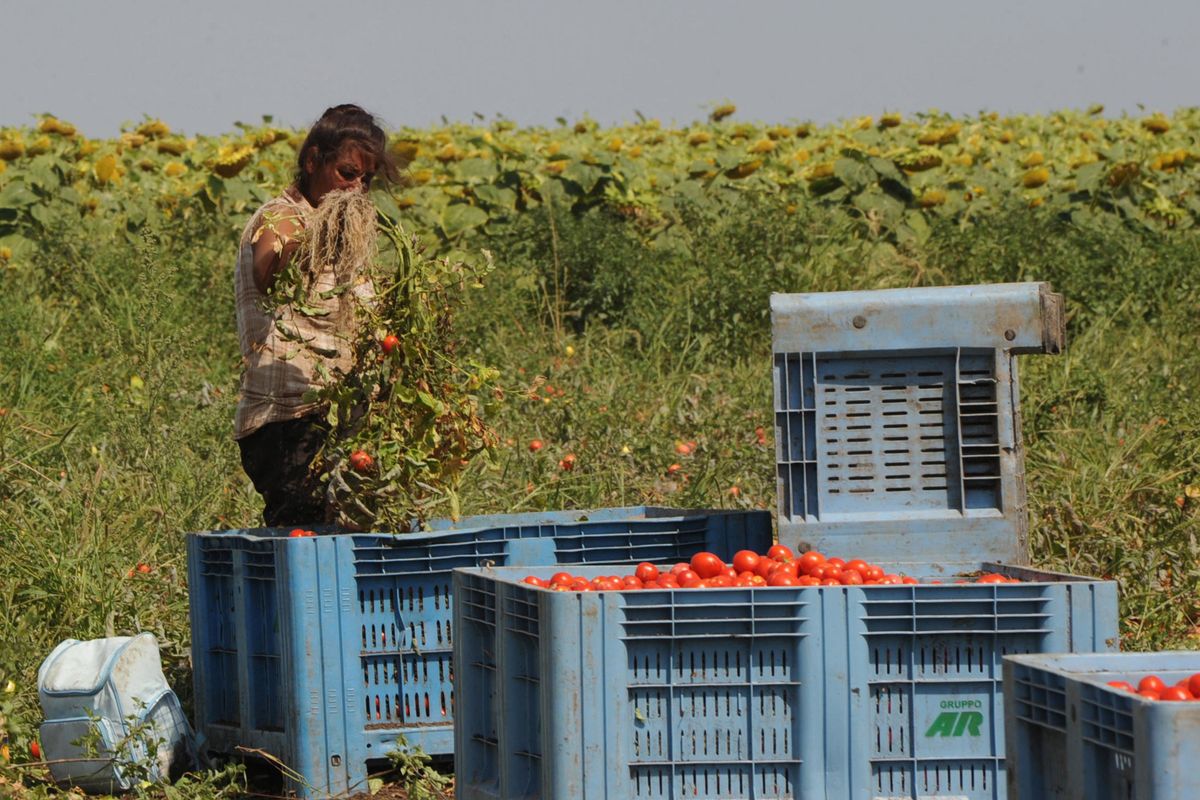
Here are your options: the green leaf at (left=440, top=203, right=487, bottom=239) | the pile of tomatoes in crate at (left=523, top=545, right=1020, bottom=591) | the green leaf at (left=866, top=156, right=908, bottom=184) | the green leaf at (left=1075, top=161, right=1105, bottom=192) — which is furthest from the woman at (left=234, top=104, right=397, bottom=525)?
the green leaf at (left=1075, top=161, right=1105, bottom=192)

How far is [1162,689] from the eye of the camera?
7.75ft

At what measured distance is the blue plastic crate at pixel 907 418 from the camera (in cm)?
374

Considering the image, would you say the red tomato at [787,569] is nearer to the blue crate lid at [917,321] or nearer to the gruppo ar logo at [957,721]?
the gruppo ar logo at [957,721]

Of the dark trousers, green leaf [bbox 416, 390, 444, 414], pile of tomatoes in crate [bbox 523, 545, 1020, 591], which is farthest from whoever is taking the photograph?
the dark trousers

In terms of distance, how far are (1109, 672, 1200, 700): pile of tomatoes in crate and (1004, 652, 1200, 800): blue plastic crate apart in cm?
5

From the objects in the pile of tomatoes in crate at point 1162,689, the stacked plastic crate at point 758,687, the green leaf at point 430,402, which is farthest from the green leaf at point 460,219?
the pile of tomatoes in crate at point 1162,689

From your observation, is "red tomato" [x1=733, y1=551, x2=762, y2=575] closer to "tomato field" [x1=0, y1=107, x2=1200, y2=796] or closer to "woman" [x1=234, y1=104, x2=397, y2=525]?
"tomato field" [x1=0, y1=107, x2=1200, y2=796]

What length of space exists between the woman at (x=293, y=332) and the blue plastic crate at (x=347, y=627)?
335mm

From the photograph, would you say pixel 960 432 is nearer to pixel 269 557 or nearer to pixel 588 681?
pixel 588 681

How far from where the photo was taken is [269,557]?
12.9 feet

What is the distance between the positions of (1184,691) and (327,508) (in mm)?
2483

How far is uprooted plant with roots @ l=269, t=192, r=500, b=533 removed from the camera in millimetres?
4160

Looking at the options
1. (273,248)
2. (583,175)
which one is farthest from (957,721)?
(583,175)

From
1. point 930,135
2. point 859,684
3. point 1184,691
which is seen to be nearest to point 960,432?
point 859,684
